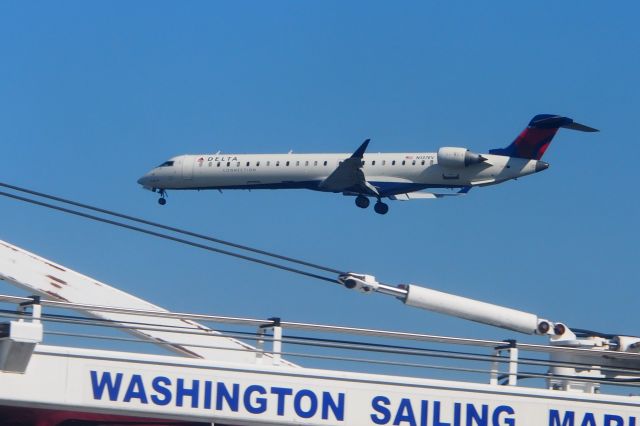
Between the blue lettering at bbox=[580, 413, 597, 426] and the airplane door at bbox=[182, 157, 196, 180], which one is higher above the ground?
the airplane door at bbox=[182, 157, 196, 180]

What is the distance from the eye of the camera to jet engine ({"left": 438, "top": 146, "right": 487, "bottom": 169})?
165 ft

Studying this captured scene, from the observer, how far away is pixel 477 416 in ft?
33.5

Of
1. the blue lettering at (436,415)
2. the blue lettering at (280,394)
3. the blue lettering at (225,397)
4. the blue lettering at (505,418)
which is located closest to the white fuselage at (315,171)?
the blue lettering at (505,418)

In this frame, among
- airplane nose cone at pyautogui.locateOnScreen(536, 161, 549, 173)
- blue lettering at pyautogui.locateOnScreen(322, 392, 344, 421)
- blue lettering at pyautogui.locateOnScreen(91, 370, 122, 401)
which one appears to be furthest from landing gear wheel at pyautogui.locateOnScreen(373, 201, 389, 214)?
blue lettering at pyautogui.locateOnScreen(91, 370, 122, 401)

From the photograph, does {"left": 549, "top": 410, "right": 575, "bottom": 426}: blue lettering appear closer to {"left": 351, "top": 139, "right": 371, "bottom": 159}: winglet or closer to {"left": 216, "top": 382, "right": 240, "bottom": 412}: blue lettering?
{"left": 216, "top": 382, "right": 240, "bottom": 412}: blue lettering

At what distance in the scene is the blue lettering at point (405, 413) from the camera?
33.1ft

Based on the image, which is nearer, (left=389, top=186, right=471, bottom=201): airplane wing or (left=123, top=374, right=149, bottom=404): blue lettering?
(left=123, top=374, right=149, bottom=404): blue lettering

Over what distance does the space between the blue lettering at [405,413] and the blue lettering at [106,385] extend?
226 centimetres

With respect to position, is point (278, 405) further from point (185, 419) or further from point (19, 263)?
point (19, 263)

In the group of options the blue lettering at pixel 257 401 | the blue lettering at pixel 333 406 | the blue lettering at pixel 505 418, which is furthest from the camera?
the blue lettering at pixel 505 418

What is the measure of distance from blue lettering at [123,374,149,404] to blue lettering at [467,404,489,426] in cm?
264

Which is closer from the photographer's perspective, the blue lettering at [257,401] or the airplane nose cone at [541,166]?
the blue lettering at [257,401]

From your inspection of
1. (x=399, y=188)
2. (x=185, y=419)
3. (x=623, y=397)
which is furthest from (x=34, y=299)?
(x=399, y=188)

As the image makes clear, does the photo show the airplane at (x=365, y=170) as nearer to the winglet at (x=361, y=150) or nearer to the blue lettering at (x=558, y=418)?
the winglet at (x=361, y=150)
